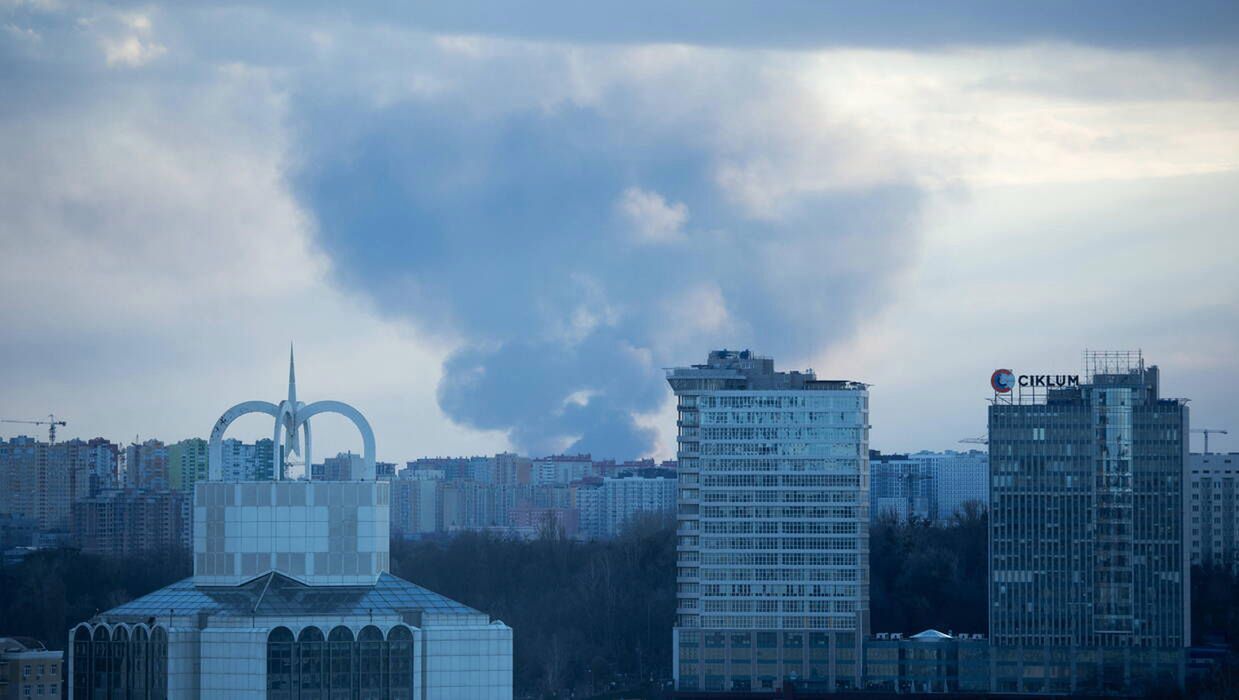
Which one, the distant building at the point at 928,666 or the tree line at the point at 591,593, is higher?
the tree line at the point at 591,593

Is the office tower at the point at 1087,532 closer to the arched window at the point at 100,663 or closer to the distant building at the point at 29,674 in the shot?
the distant building at the point at 29,674

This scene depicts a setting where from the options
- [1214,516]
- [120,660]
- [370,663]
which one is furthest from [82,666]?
[1214,516]

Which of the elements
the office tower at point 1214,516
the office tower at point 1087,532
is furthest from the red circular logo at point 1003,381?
the office tower at point 1214,516

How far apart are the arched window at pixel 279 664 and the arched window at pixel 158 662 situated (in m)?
3.05

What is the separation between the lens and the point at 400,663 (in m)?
65.9

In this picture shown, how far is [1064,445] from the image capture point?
13062 cm

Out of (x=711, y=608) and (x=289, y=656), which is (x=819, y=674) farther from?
(x=289, y=656)

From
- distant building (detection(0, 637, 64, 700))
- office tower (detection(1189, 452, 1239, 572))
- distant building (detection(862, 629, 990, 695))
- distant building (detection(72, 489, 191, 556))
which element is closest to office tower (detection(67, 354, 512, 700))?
distant building (detection(0, 637, 64, 700))

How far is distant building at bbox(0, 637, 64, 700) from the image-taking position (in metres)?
91.6

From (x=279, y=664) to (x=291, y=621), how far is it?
48.0 inches

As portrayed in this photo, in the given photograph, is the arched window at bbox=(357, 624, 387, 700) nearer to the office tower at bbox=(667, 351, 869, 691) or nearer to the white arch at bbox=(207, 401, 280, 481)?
the white arch at bbox=(207, 401, 280, 481)

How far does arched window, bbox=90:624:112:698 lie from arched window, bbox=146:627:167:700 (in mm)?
1519

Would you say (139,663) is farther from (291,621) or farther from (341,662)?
(341,662)

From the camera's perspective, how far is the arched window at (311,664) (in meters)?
65.3
